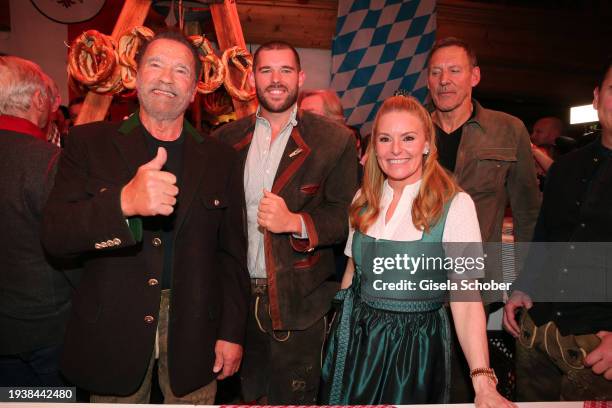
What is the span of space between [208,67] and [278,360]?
1.44 m

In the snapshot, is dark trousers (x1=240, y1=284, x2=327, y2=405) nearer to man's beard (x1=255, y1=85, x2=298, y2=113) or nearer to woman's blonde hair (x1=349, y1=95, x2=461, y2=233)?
woman's blonde hair (x1=349, y1=95, x2=461, y2=233)

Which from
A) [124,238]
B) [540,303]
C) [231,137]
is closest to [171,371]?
[124,238]

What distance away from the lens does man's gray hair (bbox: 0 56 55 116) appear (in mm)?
1799

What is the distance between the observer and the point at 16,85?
181 centimetres

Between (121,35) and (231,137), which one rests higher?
(121,35)

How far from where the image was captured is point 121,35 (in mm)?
2348

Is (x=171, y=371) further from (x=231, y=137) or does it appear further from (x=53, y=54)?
(x=53, y=54)

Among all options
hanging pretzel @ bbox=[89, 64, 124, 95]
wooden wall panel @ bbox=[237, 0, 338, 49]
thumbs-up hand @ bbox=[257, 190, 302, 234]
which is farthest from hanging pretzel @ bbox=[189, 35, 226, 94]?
wooden wall panel @ bbox=[237, 0, 338, 49]

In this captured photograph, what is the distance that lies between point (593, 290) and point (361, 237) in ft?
2.72

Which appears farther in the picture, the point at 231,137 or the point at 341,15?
the point at 341,15

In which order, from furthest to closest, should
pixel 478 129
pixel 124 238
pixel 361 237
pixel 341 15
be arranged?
pixel 341 15, pixel 478 129, pixel 361 237, pixel 124 238

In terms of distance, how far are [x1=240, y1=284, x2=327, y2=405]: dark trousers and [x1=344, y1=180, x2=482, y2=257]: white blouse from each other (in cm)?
63

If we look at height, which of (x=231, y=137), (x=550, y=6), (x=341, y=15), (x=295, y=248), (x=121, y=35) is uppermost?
(x=550, y=6)

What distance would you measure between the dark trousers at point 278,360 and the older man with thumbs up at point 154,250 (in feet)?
1.25
